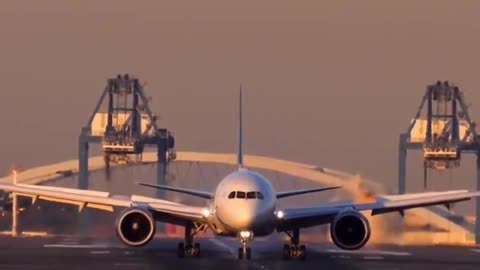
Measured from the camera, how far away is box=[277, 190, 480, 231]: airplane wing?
55375mm

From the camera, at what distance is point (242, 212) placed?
5184 cm

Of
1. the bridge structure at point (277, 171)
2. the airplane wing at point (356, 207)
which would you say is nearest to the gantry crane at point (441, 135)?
the bridge structure at point (277, 171)

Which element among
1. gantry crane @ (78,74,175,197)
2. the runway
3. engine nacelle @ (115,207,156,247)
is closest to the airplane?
engine nacelle @ (115,207,156,247)

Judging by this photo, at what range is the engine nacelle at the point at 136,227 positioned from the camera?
54.3 m

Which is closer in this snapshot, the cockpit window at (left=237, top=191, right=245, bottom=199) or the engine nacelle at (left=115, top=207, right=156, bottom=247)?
the cockpit window at (left=237, top=191, right=245, bottom=199)

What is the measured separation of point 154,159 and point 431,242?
72.7 meters

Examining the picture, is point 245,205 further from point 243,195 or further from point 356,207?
point 356,207

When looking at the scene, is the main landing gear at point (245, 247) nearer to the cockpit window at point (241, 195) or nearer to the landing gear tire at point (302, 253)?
the cockpit window at point (241, 195)

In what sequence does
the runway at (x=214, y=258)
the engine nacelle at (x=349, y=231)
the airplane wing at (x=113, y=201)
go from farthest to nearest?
the airplane wing at (x=113, y=201)
the engine nacelle at (x=349, y=231)
the runway at (x=214, y=258)

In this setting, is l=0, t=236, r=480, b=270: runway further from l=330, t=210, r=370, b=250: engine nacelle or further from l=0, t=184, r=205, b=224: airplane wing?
l=0, t=184, r=205, b=224: airplane wing

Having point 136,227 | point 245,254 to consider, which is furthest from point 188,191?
point 245,254

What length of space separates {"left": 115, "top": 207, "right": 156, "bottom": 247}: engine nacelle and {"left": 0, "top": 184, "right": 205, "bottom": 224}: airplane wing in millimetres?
878

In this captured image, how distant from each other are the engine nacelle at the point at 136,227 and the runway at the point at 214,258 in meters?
0.64

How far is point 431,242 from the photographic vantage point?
270 ft
